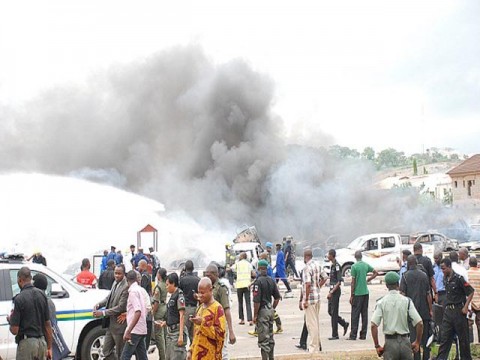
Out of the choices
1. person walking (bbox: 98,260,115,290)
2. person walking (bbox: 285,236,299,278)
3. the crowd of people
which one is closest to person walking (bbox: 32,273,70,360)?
the crowd of people

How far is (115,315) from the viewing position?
27.6 feet

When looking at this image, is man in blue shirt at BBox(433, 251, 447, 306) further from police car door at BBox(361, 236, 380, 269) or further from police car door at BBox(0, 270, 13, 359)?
police car door at BBox(361, 236, 380, 269)

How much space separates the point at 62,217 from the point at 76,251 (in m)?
2.56

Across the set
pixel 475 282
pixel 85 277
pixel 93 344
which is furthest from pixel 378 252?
pixel 93 344

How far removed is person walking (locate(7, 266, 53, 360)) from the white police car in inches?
84.6

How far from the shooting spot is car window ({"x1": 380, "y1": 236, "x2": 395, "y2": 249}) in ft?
78.4

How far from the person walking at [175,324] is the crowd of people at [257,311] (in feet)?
0.04

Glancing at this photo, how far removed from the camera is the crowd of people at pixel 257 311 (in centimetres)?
705

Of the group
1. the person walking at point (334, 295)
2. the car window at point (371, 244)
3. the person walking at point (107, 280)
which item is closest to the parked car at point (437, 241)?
the car window at point (371, 244)

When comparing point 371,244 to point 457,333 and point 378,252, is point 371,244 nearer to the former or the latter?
point 378,252

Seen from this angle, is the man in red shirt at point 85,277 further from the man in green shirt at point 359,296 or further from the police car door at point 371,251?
the police car door at point 371,251

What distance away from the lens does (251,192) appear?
42562 millimetres

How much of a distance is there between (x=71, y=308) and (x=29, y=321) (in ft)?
7.66

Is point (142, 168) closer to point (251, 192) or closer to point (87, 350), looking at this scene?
point (251, 192)
